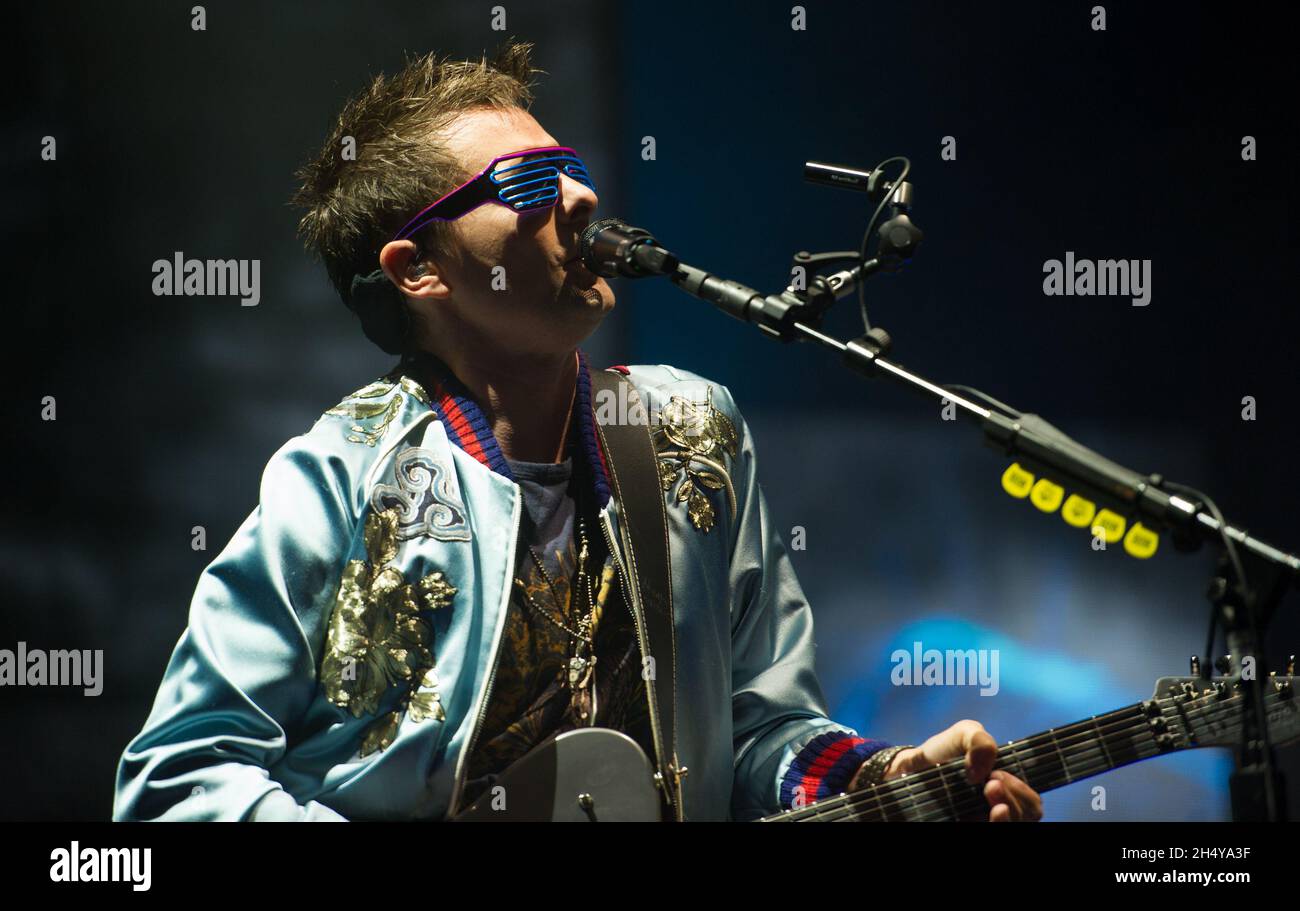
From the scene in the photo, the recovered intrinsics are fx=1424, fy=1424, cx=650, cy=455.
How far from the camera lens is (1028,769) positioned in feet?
8.54

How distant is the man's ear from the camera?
275 centimetres

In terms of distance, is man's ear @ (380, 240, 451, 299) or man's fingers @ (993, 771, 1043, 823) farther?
man's ear @ (380, 240, 451, 299)

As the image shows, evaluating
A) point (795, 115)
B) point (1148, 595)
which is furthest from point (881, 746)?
point (795, 115)

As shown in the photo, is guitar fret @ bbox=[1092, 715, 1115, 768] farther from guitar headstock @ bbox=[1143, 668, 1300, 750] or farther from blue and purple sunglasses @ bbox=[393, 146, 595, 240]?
blue and purple sunglasses @ bbox=[393, 146, 595, 240]

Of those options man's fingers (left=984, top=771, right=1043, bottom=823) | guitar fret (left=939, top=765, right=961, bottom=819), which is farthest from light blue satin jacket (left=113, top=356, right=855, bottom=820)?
man's fingers (left=984, top=771, right=1043, bottom=823)

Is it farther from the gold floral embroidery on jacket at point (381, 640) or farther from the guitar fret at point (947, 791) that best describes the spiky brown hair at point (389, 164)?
the guitar fret at point (947, 791)

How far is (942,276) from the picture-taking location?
3340 millimetres

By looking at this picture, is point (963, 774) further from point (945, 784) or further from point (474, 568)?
point (474, 568)

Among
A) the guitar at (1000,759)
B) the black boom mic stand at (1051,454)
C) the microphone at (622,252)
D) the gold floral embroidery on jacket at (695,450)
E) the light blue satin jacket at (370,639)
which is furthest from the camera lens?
the gold floral embroidery on jacket at (695,450)

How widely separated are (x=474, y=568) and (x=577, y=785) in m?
0.43

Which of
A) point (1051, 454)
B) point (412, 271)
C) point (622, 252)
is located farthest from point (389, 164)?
point (1051, 454)

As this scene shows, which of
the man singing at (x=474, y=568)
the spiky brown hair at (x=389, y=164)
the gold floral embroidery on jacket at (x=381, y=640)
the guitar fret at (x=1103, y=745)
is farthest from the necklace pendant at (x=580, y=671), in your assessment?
the guitar fret at (x=1103, y=745)

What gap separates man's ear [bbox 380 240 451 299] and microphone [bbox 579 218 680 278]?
1.05 feet

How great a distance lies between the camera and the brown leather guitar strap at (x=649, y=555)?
2.71 m
